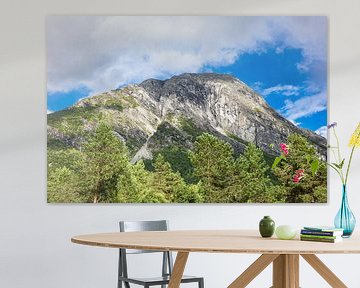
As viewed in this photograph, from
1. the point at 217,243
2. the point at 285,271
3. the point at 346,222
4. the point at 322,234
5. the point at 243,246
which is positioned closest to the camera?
the point at 243,246

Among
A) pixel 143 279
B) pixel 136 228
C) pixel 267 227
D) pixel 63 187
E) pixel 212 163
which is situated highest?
pixel 212 163

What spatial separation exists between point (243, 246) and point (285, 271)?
1.90 feet

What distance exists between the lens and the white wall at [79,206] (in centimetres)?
618

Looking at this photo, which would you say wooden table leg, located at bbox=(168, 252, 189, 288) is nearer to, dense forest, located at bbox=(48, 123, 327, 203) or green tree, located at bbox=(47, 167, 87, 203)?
dense forest, located at bbox=(48, 123, 327, 203)

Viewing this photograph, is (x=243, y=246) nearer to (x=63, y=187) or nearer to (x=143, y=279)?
(x=143, y=279)

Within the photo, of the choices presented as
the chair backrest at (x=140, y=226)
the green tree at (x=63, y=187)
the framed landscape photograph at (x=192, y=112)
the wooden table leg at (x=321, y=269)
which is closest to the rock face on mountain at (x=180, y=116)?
the framed landscape photograph at (x=192, y=112)

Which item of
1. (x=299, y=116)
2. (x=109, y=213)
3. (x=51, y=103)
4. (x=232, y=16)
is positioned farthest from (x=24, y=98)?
(x=299, y=116)

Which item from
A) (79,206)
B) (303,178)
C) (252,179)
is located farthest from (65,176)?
(303,178)

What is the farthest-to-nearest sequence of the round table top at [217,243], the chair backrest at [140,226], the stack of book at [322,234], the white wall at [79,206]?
the white wall at [79,206] < the chair backrest at [140,226] < the stack of book at [322,234] < the round table top at [217,243]

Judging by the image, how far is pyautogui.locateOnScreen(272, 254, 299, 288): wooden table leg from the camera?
4.11 m

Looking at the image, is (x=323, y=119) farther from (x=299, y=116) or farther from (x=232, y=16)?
(x=232, y=16)

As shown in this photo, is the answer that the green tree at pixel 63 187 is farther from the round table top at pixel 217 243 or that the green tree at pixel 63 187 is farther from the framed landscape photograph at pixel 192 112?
the round table top at pixel 217 243

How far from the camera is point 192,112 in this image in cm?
629

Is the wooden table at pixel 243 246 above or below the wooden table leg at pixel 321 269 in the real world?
above
